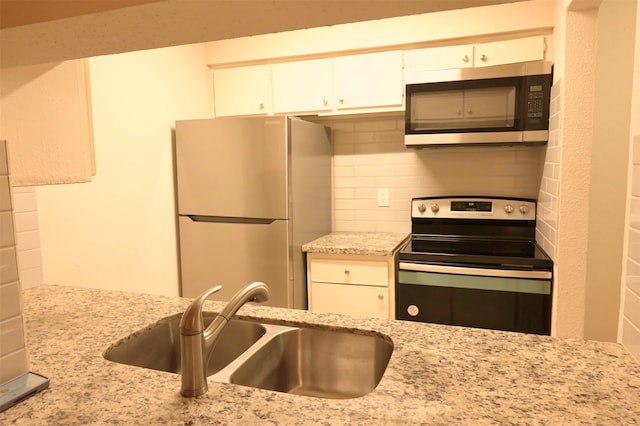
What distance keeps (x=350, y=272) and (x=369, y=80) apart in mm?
1197

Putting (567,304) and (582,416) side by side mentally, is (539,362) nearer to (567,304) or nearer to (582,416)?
(582,416)

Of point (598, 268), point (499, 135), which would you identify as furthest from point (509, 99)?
point (598, 268)

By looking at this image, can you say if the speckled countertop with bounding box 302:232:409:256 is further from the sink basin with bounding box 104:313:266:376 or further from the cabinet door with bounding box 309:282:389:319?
the sink basin with bounding box 104:313:266:376

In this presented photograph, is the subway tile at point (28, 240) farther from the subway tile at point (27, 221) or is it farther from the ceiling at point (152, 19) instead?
the ceiling at point (152, 19)

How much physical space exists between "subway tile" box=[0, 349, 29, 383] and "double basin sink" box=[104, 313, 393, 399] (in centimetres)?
21

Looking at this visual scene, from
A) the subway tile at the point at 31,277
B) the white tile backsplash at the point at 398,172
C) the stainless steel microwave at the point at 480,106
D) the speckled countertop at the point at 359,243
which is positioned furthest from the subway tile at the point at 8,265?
the white tile backsplash at the point at 398,172

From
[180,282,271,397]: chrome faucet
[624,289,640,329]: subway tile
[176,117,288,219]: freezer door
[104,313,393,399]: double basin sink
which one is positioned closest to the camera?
[180,282,271,397]: chrome faucet

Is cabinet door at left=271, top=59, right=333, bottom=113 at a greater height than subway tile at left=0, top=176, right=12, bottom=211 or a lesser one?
greater

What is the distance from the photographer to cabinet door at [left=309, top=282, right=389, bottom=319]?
2.54 m

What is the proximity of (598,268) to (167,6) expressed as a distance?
8.33 ft

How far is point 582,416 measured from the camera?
0.76 metres

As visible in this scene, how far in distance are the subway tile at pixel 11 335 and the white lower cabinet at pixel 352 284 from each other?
1.84 meters

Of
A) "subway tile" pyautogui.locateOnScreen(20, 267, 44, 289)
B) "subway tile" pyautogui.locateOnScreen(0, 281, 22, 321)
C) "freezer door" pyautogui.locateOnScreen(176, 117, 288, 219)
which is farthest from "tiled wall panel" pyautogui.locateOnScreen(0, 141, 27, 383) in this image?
"freezer door" pyautogui.locateOnScreen(176, 117, 288, 219)

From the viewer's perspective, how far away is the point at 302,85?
2.84 m
